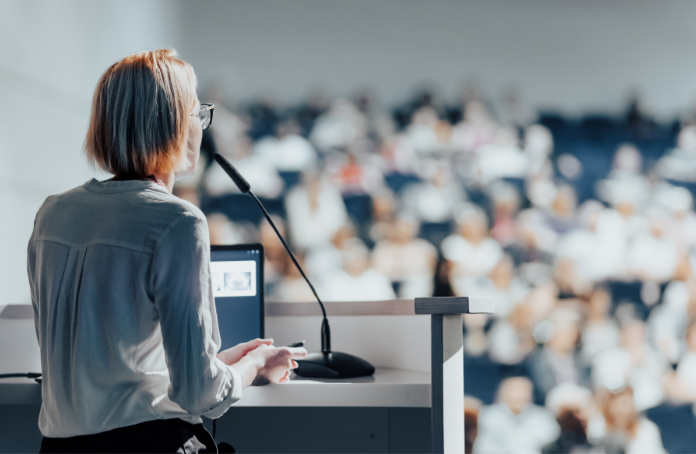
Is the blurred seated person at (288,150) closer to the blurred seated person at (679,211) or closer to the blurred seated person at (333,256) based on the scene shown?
the blurred seated person at (333,256)

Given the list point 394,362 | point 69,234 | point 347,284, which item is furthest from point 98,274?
point 347,284

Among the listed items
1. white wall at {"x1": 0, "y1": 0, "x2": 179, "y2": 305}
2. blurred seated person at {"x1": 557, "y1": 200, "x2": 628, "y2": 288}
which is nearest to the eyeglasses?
white wall at {"x1": 0, "y1": 0, "x2": 179, "y2": 305}

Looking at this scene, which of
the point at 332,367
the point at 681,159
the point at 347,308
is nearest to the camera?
the point at 332,367

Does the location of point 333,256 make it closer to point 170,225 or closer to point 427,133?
point 427,133

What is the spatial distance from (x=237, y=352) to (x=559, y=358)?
2043 millimetres

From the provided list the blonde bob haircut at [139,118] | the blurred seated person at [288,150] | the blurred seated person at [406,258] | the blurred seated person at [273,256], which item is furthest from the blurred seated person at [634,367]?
the blonde bob haircut at [139,118]

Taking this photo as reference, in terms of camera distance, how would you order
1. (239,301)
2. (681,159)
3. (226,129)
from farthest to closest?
(226,129), (681,159), (239,301)

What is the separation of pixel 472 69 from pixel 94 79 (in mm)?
1736

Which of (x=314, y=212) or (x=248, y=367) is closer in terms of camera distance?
(x=248, y=367)

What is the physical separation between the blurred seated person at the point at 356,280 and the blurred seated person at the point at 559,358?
2.35 ft

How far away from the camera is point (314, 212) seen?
2.69 meters

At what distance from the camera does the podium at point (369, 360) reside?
79 cm

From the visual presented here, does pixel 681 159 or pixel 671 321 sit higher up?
pixel 681 159

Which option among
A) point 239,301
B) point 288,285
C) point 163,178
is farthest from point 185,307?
point 288,285
